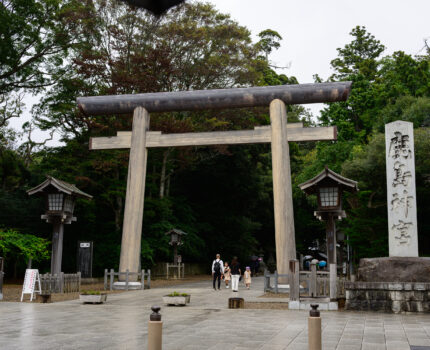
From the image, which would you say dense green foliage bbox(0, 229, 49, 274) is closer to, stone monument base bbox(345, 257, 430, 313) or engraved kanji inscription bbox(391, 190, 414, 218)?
stone monument base bbox(345, 257, 430, 313)

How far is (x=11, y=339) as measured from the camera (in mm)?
7730

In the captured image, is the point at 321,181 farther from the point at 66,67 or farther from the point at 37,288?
the point at 66,67

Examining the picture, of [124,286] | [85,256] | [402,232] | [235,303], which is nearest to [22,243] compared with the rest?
[85,256]

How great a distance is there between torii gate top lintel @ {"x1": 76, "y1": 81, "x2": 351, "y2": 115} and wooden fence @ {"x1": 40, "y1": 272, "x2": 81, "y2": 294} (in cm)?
721

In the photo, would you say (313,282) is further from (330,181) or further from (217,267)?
(217,267)

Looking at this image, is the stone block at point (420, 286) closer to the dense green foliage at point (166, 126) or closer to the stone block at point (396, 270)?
the stone block at point (396, 270)

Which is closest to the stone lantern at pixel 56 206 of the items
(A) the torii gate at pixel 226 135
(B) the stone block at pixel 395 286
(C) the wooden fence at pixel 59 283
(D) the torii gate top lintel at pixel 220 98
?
(C) the wooden fence at pixel 59 283

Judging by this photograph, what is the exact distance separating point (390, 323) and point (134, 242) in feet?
36.9

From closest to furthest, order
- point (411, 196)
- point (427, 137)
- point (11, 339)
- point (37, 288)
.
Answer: point (11, 339) < point (411, 196) < point (37, 288) < point (427, 137)

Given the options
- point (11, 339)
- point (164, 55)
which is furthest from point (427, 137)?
point (11, 339)

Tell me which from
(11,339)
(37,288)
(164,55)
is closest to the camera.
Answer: (11,339)

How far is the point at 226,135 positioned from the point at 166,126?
8.81 m

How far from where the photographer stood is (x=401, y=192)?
1290 centimetres

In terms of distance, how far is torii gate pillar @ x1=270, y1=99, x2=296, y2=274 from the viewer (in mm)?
16781
